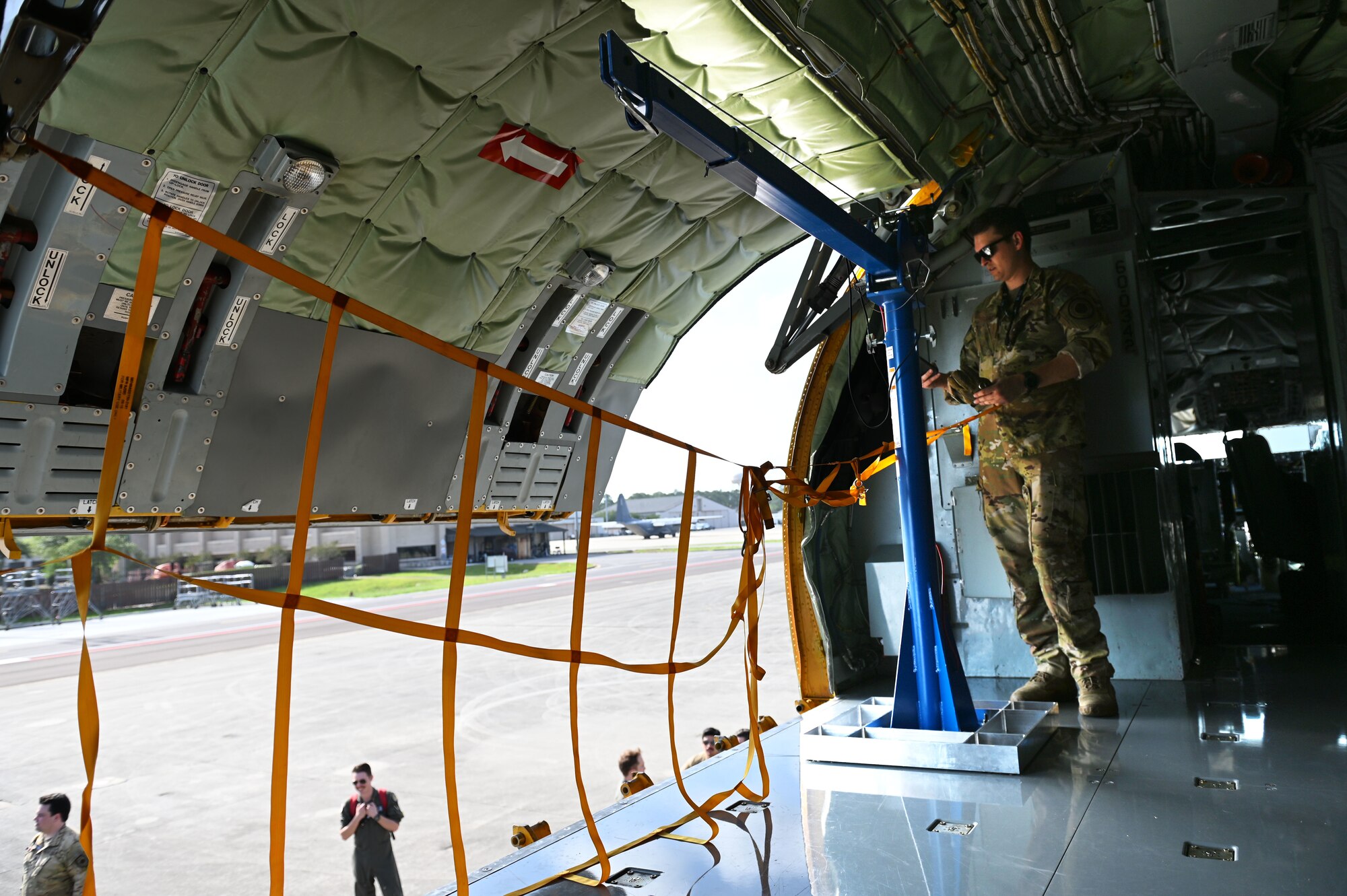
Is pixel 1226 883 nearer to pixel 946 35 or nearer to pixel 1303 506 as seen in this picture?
pixel 946 35

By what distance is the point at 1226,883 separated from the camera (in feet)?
6.56

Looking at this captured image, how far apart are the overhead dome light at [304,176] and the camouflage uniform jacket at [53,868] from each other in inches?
193

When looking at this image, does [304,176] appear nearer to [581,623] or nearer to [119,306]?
[119,306]

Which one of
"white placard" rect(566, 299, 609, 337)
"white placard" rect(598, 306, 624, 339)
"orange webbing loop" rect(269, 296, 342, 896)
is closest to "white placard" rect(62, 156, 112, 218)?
"orange webbing loop" rect(269, 296, 342, 896)

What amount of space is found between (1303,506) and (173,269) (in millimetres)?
7676

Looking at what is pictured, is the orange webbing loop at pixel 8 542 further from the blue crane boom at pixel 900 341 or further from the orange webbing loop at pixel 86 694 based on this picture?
the blue crane boom at pixel 900 341

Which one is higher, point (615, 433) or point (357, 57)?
point (357, 57)

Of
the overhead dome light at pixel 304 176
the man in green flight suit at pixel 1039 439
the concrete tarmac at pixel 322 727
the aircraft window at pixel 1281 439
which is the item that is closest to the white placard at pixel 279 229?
the overhead dome light at pixel 304 176

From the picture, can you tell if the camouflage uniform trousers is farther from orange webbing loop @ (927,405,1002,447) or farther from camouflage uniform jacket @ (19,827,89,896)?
camouflage uniform jacket @ (19,827,89,896)

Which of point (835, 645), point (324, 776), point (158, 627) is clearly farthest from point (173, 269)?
point (158, 627)

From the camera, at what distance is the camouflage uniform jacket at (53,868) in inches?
212

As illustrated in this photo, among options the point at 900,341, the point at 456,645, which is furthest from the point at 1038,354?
the point at 456,645

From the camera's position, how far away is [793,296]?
18.4ft

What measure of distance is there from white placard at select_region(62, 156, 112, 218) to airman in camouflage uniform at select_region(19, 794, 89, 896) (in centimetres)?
459
